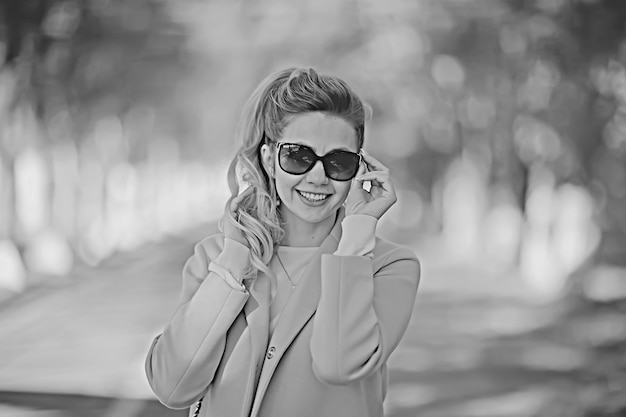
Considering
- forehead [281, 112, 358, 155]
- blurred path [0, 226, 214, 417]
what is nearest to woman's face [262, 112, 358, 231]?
forehead [281, 112, 358, 155]

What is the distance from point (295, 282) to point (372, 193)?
0.65 feet

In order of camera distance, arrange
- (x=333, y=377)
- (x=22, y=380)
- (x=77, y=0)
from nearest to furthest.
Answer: (x=333, y=377)
(x=22, y=380)
(x=77, y=0)

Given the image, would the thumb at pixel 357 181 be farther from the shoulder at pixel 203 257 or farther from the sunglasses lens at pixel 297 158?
the shoulder at pixel 203 257

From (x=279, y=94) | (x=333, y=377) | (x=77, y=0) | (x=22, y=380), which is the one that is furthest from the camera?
(x=77, y=0)

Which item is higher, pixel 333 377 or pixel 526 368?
pixel 333 377

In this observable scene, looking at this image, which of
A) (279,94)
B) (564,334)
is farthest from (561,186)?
(279,94)

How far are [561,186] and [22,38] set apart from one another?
9.88 ft

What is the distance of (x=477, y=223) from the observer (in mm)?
4488

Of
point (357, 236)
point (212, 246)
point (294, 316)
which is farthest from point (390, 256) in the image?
point (212, 246)

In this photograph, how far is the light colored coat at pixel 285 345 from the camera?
→ 47.6 inches

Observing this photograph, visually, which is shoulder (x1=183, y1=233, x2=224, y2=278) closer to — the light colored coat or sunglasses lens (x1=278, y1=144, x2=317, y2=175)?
the light colored coat

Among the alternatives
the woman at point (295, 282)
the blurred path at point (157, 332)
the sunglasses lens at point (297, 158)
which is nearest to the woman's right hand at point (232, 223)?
the woman at point (295, 282)

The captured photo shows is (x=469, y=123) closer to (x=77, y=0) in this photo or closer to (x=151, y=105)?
(x=151, y=105)

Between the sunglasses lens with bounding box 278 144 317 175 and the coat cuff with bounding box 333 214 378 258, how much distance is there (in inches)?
4.3
